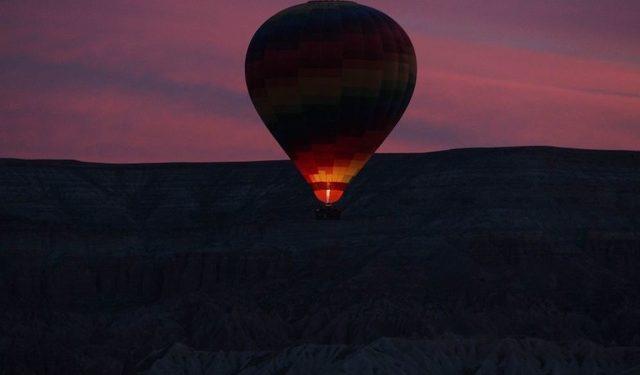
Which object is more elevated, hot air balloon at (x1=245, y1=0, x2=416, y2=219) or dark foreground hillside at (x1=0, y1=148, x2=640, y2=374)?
hot air balloon at (x1=245, y1=0, x2=416, y2=219)

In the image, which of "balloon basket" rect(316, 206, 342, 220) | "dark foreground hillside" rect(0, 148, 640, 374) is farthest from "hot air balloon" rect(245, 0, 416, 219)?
"dark foreground hillside" rect(0, 148, 640, 374)

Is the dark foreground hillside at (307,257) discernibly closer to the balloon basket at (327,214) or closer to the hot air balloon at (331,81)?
the hot air balloon at (331,81)

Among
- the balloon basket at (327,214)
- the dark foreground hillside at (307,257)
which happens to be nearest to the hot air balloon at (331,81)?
the balloon basket at (327,214)

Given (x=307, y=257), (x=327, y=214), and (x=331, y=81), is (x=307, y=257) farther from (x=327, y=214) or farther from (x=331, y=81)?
(x=327, y=214)

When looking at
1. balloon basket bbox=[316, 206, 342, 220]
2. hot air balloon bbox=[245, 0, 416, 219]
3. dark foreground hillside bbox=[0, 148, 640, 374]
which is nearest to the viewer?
balloon basket bbox=[316, 206, 342, 220]

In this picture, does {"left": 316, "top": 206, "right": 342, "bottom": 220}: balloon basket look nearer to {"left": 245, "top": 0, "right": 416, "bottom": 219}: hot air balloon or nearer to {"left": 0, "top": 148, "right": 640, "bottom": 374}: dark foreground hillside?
{"left": 245, "top": 0, "right": 416, "bottom": 219}: hot air balloon

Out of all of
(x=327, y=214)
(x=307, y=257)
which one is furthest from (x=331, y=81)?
(x=307, y=257)

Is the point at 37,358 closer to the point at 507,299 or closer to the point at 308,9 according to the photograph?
the point at 507,299
